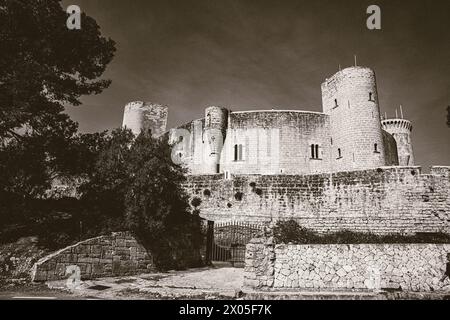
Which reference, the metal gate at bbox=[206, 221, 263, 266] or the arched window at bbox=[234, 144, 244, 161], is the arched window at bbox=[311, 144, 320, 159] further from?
the metal gate at bbox=[206, 221, 263, 266]

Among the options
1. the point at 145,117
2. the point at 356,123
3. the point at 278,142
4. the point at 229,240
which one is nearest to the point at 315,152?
the point at 278,142

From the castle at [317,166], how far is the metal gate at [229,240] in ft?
7.48

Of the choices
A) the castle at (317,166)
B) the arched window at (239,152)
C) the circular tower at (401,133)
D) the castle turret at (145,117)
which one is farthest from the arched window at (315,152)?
the castle turret at (145,117)

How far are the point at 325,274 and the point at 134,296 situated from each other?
5641 millimetres

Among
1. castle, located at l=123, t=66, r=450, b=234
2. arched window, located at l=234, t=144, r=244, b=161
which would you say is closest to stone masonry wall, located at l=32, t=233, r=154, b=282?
castle, located at l=123, t=66, r=450, b=234

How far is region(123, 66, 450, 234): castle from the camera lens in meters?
17.6

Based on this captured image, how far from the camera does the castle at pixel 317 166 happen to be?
17641 mm

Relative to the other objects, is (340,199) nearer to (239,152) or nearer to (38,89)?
(239,152)

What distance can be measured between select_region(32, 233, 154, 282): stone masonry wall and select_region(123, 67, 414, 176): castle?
19.0 meters

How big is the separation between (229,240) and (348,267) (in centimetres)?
870

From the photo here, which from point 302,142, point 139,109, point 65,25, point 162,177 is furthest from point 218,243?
point 139,109

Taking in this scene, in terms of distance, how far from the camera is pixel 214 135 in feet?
99.9

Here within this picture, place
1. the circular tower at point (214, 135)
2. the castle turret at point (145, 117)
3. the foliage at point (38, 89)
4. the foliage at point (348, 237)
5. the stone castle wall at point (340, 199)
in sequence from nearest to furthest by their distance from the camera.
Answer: the foliage at point (38, 89) → the foliage at point (348, 237) → the stone castle wall at point (340, 199) → the circular tower at point (214, 135) → the castle turret at point (145, 117)

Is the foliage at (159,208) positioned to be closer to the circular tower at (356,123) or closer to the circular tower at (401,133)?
the circular tower at (356,123)
